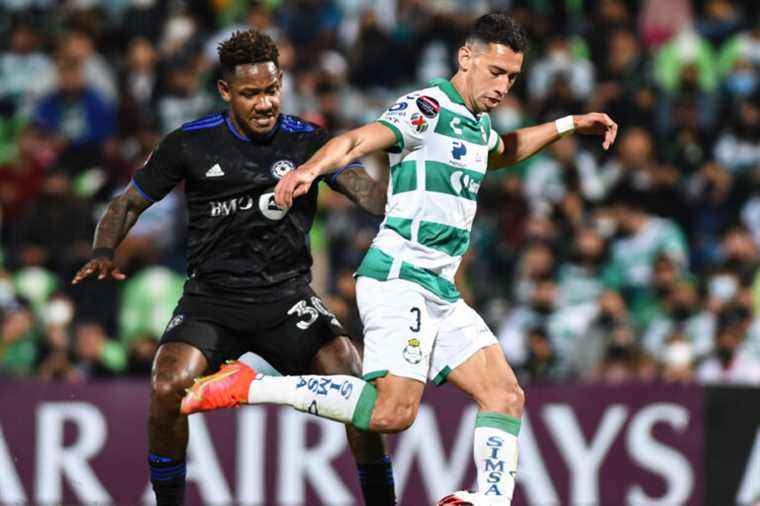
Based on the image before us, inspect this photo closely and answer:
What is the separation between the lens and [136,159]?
568 inches

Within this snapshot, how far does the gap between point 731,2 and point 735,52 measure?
3.71ft

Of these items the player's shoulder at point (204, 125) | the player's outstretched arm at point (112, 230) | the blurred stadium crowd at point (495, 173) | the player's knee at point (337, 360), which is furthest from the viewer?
the blurred stadium crowd at point (495, 173)

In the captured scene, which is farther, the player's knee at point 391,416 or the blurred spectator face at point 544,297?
the blurred spectator face at point 544,297

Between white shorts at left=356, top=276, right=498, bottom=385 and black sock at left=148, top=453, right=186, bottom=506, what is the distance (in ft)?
3.73

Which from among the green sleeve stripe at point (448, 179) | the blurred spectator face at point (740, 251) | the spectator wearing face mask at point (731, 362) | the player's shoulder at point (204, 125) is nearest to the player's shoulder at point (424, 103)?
the green sleeve stripe at point (448, 179)

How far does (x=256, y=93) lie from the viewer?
26.3ft

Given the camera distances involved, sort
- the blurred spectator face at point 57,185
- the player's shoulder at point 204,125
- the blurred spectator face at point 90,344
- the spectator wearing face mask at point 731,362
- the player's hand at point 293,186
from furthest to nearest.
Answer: the blurred spectator face at point 57,185
the blurred spectator face at point 90,344
the spectator wearing face mask at point 731,362
the player's shoulder at point 204,125
the player's hand at point 293,186

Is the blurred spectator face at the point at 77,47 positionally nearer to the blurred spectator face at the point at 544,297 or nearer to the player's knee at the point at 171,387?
the blurred spectator face at the point at 544,297

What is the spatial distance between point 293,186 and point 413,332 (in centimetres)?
103

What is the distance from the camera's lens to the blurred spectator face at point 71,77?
14930 mm

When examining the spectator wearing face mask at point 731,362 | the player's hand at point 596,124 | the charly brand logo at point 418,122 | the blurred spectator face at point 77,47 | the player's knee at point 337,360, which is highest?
the blurred spectator face at point 77,47

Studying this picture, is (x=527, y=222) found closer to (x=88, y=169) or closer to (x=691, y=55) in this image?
(x=691, y=55)

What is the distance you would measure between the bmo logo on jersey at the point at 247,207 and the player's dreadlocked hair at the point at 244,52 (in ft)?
2.07

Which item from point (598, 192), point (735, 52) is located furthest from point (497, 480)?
point (735, 52)
